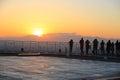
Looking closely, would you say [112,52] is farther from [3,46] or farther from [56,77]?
[56,77]

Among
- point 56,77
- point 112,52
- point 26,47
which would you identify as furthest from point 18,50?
point 56,77

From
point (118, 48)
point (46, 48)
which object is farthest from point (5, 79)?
point (46, 48)

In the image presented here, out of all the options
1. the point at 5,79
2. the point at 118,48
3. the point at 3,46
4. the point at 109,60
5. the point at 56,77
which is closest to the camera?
the point at 5,79

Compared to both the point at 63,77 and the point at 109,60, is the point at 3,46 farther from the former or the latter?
the point at 63,77

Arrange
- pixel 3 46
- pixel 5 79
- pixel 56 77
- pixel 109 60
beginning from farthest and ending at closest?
pixel 3 46, pixel 109 60, pixel 56 77, pixel 5 79

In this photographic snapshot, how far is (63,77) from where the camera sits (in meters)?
22.7

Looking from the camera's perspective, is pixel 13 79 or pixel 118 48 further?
pixel 118 48

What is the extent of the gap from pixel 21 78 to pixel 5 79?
3.26ft

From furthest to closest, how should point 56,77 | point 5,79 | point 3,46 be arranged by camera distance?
point 3,46, point 56,77, point 5,79

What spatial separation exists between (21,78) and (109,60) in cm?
1817

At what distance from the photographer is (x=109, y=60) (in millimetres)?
38438

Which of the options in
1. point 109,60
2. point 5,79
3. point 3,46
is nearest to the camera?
point 5,79

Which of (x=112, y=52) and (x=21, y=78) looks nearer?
(x=21, y=78)

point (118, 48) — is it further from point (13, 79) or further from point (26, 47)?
point (13, 79)
